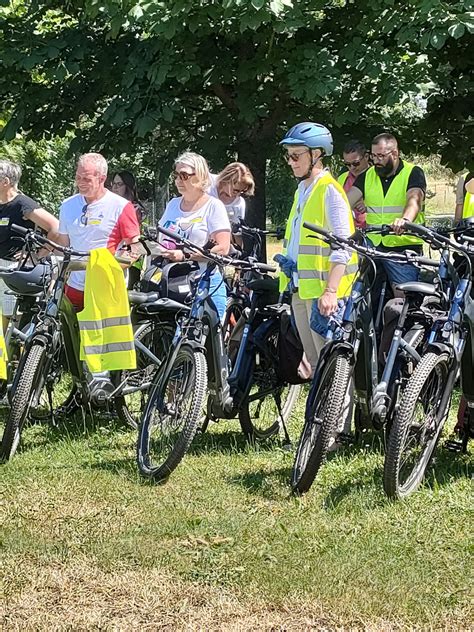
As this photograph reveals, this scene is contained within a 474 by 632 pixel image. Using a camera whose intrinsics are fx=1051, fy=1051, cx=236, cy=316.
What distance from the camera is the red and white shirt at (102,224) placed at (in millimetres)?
7094

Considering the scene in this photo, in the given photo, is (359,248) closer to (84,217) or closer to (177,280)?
(177,280)

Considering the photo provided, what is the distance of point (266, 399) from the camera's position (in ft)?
23.0

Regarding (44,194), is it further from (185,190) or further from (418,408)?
(418,408)

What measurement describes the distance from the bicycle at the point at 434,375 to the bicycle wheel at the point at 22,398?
7.23 feet

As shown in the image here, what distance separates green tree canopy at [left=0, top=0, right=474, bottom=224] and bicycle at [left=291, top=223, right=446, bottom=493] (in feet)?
12.4

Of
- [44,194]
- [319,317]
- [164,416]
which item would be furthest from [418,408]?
[44,194]

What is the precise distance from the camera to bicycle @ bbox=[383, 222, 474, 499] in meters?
5.36

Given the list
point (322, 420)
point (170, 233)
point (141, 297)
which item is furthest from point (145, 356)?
point (322, 420)

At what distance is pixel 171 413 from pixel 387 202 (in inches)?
118

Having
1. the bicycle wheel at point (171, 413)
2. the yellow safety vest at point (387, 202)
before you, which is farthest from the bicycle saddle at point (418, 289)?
the yellow safety vest at point (387, 202)

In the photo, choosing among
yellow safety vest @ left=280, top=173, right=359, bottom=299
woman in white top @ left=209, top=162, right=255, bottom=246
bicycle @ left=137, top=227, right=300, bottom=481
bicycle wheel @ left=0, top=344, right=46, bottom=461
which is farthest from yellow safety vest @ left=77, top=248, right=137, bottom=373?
woman in white top @ left=209, top=162, right=255, bottom=246

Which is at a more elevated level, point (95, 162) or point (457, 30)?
point (457, 30)

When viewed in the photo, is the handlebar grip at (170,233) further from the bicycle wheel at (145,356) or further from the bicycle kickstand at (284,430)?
the bicycle kickstand at (284,430)

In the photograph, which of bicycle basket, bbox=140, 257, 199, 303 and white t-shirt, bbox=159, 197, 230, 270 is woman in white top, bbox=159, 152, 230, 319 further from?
bicycle basket, bbox=140, 257, 199, 303
